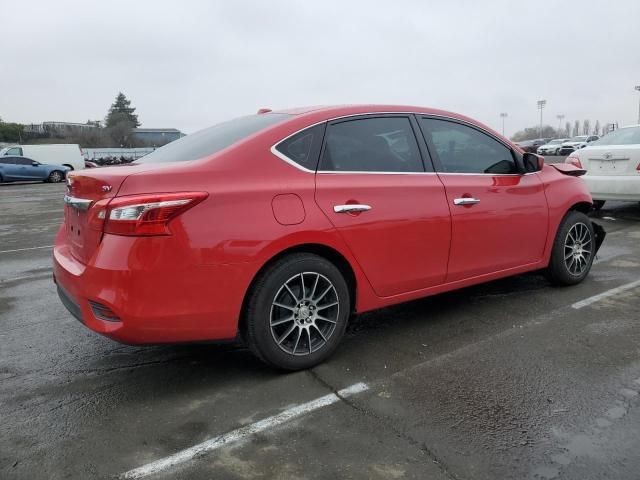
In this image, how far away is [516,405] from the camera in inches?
114

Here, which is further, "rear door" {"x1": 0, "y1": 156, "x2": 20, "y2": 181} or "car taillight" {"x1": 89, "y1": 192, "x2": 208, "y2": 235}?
"rear door" {"x1": 0, "y1": 156, "x2": 20, "y2": 181}

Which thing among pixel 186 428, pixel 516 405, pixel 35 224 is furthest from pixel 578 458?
pixel 35 224

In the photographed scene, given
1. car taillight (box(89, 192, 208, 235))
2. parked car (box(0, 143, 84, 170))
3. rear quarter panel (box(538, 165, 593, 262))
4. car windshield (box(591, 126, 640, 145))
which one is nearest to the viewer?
car taillight (box(89, 192, 208, 235))

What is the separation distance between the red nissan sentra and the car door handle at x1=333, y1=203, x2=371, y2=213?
10mm

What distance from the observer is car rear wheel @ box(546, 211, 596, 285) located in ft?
15.8

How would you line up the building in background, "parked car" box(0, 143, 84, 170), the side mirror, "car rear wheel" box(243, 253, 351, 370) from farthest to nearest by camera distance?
1. the building in background
2. "parked car" box(0, 143, 84, 170)
3. the side mirror
4. "car rear wheel" box(243, 253, 351, 370)

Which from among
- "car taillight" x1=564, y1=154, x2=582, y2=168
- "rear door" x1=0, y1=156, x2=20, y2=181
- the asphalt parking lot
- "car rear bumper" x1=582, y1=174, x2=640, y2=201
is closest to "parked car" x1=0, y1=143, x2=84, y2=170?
"rear door" x1=0, y1=156, x2=20, y2=181

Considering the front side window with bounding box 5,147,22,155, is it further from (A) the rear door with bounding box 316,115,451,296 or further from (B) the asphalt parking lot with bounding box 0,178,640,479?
(A) the rear door with bounding box 316,115,451,296

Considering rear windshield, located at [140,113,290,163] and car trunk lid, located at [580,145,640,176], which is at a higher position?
rear windshield, located at [140,113,290,163]

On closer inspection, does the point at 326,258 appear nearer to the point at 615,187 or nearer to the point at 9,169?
the point at 615,187

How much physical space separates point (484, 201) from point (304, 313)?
1.74 meters

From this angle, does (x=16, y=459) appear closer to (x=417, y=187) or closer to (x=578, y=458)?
(x=578, y=458)

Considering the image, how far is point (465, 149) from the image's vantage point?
13.8 feet

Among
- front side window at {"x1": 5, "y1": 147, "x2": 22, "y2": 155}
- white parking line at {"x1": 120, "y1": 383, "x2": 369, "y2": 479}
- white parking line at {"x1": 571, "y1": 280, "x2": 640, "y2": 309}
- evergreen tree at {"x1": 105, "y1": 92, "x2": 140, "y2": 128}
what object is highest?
evergreen tree at {"x1": 105, "y1": 92, "x2": 140, "y2": 128}
